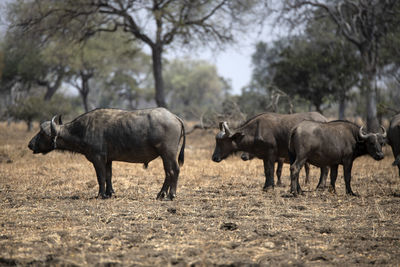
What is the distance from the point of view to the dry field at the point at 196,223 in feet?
16.3

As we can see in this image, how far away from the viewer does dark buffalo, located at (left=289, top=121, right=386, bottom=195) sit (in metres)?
9.01

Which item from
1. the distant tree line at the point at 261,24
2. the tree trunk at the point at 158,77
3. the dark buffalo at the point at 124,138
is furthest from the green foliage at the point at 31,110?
the dark buffalo at the point at 124,138

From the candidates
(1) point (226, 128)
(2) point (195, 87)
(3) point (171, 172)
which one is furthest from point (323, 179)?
(2) point (195, 87)

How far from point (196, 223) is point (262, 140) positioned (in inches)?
140

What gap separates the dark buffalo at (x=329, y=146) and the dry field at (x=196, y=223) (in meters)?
0.54

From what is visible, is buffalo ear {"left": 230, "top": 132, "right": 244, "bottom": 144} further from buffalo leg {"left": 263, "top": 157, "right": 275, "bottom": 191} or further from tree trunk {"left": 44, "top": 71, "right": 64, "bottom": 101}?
tree trunk {"left": 44, "top": 71, "right": 64, "bottom": 101}

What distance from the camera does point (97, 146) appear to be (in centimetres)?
891

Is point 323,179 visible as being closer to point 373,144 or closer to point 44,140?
point 373,144

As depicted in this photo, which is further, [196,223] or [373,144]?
[373,144]

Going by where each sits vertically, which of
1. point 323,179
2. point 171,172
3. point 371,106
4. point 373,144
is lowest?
point 323,179

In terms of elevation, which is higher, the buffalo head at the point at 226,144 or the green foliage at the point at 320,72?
the green foliage at the point at 320,72

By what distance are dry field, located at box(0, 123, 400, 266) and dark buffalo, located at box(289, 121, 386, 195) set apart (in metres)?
0.54

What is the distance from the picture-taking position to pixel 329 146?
9.09 m

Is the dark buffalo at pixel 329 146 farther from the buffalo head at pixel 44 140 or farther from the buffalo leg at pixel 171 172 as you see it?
the buffalo head at pixel 44 140
